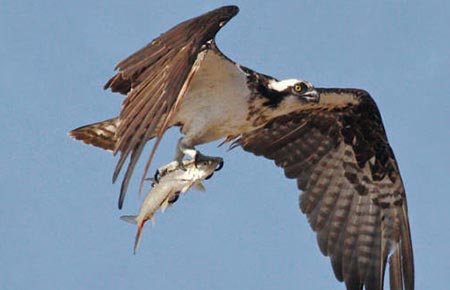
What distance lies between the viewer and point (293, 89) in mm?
17422

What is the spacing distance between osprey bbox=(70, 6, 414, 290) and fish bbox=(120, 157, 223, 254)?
0.31 m

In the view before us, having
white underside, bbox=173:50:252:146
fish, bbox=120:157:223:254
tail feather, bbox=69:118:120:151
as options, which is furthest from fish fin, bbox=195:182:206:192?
tail feather, bbox=69:118:120:151

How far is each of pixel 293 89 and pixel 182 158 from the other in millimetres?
1640

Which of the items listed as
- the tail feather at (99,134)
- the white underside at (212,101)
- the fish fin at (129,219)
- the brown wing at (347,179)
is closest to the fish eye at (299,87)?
the white underside at (212,101)

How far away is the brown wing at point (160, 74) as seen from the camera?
47.7ft

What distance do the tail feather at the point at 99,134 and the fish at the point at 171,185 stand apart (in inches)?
84.6

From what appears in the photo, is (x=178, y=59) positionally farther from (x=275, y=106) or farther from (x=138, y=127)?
(x=275, y=106)

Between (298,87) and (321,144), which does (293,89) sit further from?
(321,144)

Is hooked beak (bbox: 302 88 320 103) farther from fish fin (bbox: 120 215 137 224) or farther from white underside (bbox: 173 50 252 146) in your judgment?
fish fin (bbox: 120 215 137 224)

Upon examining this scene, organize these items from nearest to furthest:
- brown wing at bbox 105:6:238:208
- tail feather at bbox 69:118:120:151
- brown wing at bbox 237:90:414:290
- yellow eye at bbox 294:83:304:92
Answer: brown wing at bbox 105:6:238:208
yellow eye at bbox 294:83:304:92
tail feather at bbox 69:118:120:151
brown wing at bbox 237:90:414:290

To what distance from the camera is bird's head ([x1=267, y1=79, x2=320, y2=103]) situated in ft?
57.0

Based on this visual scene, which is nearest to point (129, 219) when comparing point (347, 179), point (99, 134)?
point (99, 134)

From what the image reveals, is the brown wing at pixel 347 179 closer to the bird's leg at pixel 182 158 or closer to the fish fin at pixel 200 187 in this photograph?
the bird's leg at pixel 182 158

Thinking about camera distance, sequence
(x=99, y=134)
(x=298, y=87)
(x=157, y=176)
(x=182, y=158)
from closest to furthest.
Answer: (x=157, y=176) < (x=182, y=158) < (x=298, y=87) < (x=99, y=134)
